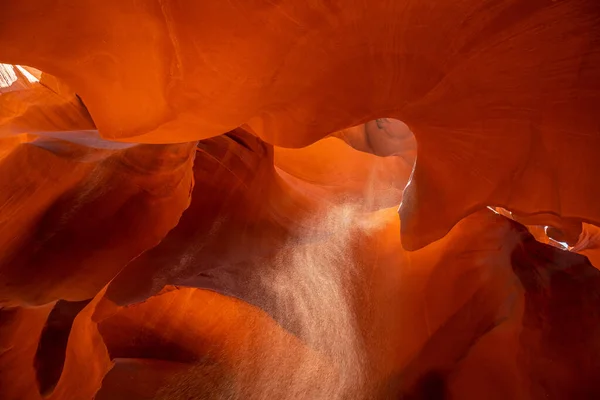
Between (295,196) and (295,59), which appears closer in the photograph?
(295,59)

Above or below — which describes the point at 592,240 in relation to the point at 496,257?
below

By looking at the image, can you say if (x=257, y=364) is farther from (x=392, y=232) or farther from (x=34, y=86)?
(x=34, y=86)

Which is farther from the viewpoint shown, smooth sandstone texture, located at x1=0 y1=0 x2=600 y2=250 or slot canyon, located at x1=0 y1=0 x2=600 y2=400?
slot canyon, located at x1=0 y1=0 x2=600 y2=400

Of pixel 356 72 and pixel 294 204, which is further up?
pixel 356 72

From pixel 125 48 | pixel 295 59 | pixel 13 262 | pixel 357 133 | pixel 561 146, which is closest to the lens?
pixel 125 48

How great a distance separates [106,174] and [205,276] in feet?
3.16

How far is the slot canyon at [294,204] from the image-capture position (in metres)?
1.68

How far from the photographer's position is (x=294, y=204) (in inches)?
147

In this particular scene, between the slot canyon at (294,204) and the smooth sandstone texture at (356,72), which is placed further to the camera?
the slot canyon at (294,204)

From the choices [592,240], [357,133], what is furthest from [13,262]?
[592,240]

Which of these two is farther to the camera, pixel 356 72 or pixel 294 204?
pixel 294 204

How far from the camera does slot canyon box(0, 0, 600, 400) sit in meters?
1.68

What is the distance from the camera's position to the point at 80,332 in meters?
3.32

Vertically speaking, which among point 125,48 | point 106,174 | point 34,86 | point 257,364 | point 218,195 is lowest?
point 257,364
